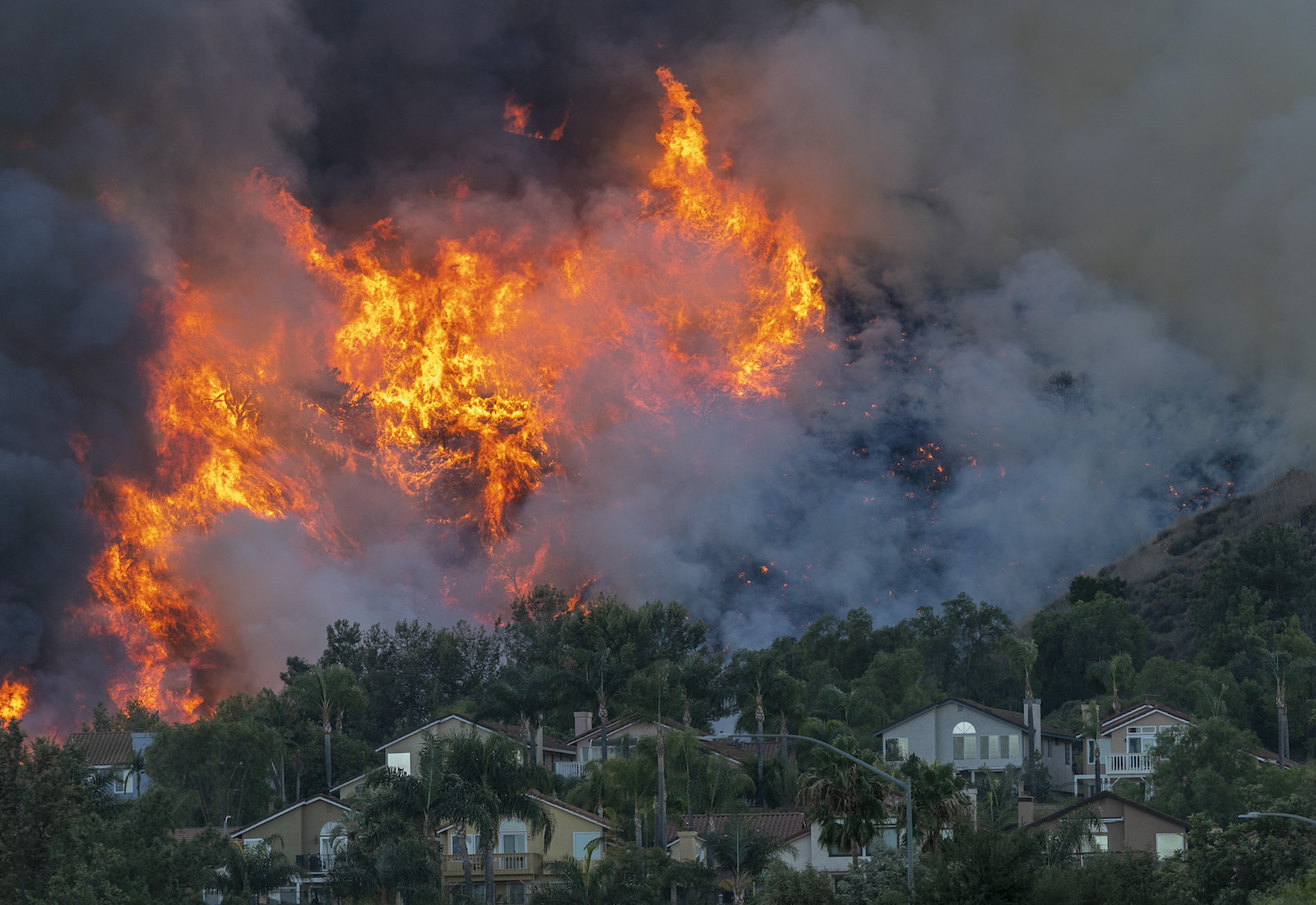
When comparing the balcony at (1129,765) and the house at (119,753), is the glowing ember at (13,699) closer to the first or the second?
the house at (119,753)

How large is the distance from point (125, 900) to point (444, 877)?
23.0m

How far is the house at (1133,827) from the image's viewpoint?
241 ft

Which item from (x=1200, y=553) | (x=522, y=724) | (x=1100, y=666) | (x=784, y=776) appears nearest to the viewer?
(x=784, y=776)

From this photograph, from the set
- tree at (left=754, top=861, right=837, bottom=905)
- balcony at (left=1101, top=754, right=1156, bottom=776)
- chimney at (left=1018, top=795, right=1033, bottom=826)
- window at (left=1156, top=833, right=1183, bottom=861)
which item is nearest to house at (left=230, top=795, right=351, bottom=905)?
tree at (left=754, top=861, right=837, bottom=905)

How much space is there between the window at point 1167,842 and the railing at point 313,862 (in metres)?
40.7

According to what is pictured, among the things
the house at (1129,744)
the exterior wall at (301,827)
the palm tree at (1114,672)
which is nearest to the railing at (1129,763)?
the house at (1129,744)

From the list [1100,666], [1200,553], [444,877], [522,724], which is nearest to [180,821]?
[444,877]

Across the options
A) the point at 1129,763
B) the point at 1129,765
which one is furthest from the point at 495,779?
the point at 1129,765

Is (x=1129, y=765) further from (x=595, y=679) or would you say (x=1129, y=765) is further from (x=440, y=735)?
(x=440, y=735)

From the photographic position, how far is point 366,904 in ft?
225

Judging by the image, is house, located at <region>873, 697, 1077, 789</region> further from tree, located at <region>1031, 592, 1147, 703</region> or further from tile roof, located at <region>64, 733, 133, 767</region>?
tile roof, located at <region>64, 733, 133, 767</region>

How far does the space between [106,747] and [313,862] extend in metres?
30.5

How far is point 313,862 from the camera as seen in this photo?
273 feet

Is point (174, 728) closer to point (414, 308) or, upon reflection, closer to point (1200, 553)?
point (414, 308)
